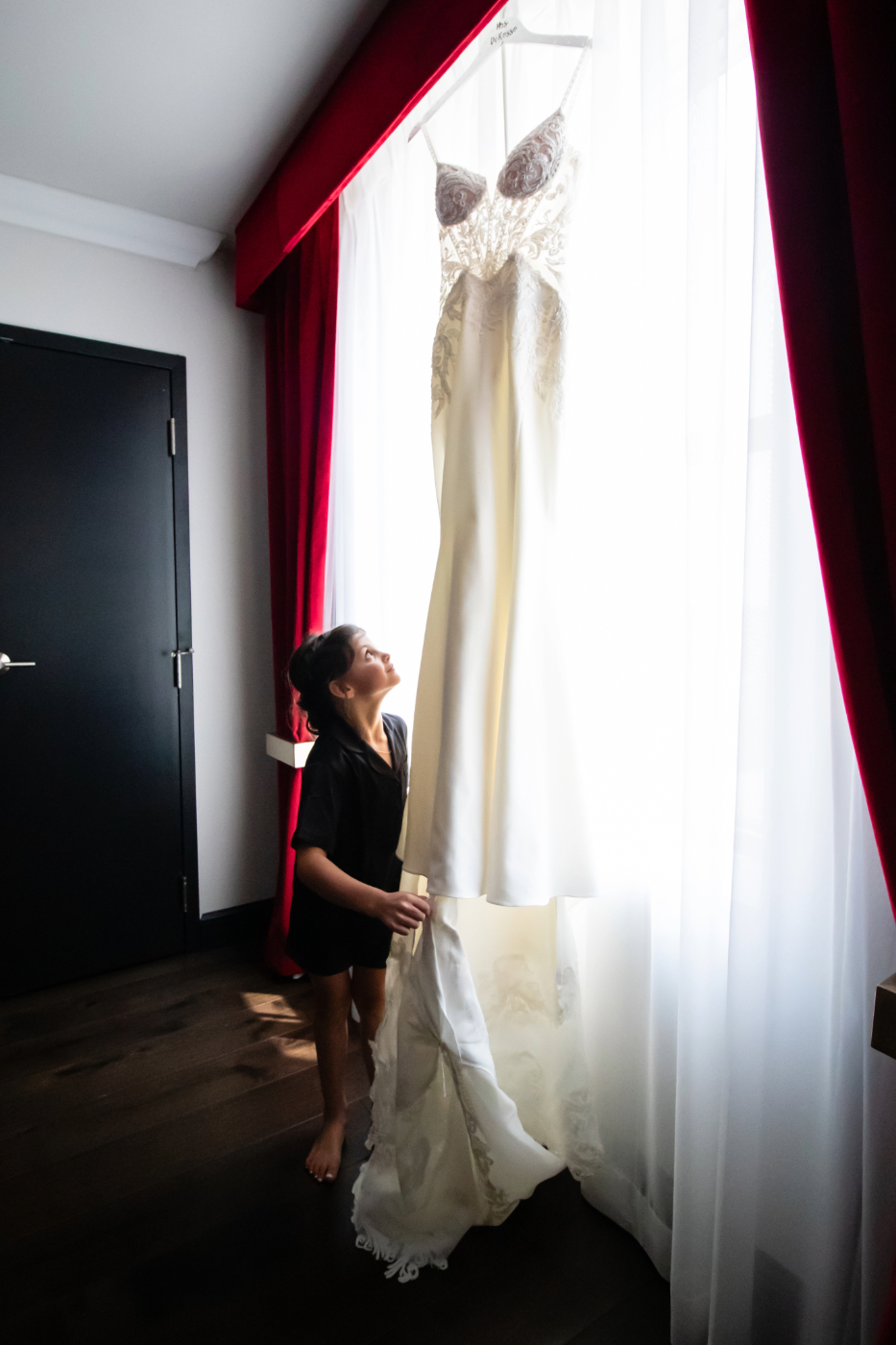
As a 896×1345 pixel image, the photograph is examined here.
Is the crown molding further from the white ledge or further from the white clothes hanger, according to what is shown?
the white ledge

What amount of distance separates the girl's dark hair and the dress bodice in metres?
0.69

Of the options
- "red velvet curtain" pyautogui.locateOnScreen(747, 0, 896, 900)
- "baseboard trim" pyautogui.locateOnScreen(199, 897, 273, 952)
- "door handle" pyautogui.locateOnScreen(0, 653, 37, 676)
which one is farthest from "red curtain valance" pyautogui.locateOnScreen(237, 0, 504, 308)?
"baseboard trim" pyautogui.locateOnScreen(199, 897, 273, 952)

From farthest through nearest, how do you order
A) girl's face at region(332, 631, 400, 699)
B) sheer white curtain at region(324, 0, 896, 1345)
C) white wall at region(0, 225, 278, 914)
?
1. white wall at region(0, 225, 278, 914)
2. girl's face at region(332, 631, 400, 699)
3. sheer white curtain at region(324, 0, 896, 1345)

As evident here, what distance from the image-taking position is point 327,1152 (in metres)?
1.61

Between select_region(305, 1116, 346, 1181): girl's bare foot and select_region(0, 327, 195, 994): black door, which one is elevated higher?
select_region(0, 327, 195, 994): black door

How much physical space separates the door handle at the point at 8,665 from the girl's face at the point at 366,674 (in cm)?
132

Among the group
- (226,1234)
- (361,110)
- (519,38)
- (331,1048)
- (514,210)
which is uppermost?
(361,110)

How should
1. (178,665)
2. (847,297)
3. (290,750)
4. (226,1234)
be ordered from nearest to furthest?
(847,297) < (226,1234) < (290,750) < (178,665)

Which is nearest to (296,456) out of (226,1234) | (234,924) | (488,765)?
(488,765)

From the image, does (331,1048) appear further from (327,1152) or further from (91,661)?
(91,661)

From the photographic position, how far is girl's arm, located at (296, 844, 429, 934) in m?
1.25

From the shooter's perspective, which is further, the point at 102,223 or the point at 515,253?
the point at 102,223

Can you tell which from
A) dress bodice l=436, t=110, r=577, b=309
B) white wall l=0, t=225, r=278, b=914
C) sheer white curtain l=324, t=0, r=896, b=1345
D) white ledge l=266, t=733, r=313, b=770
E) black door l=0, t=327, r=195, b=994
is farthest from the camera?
white wall l=0, t=225, r=278, b=914

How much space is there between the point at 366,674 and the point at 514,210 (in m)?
0.89
